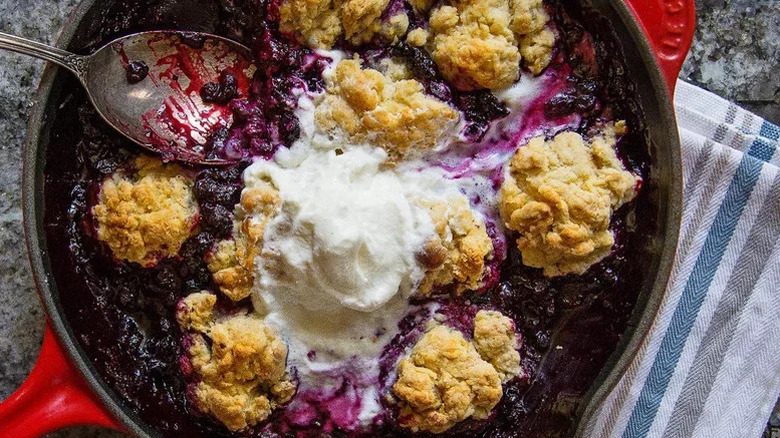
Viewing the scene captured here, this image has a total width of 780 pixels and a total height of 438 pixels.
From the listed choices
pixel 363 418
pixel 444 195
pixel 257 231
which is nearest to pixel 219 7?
pixel 257 231

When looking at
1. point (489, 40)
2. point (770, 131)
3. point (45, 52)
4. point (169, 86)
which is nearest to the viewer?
point (45, 52)

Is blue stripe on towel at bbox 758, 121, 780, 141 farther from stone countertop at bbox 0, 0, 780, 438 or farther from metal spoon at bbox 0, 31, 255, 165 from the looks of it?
metal spoon at bbox 0, 31, 255, 165

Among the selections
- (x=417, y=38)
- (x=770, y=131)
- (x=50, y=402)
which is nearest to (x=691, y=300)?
(x=770, y=131)

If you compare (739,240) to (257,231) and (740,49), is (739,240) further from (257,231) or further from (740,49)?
(257,231)

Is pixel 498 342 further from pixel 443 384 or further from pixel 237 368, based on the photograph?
pixel 237 368

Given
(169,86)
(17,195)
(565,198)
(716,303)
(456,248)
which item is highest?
(169,86)

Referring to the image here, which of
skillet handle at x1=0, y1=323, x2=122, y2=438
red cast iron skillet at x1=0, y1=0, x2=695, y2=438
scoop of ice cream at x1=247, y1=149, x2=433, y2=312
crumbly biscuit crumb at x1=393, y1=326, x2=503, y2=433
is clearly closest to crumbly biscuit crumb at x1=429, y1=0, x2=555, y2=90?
red cast iron skillet at x1=0, y1=0, x2=695, y2=438
